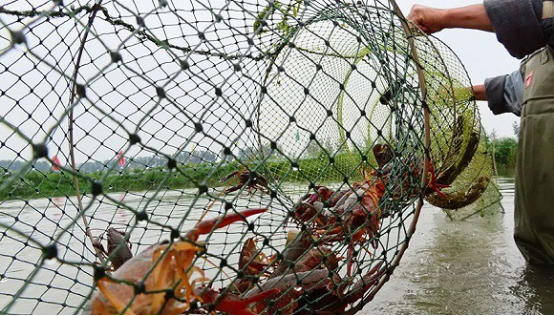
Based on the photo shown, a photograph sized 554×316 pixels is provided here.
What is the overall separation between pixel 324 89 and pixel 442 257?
71.0 inches

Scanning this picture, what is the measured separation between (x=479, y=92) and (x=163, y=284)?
10.9ft

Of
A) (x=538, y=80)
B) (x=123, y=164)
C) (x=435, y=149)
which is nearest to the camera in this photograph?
(x=538, y=80)

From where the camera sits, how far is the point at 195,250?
1.26m

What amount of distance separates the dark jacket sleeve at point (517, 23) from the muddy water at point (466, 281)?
4.21 ft

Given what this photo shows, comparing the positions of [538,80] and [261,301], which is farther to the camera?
[538,80]

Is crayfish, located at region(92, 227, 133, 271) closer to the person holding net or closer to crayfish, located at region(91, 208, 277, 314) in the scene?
crayfish, located at region(91, 208, 277, 314)

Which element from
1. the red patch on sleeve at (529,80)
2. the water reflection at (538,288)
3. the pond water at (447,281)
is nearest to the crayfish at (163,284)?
the pond water at (447,281)

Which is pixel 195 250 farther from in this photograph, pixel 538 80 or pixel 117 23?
pixel 538 80

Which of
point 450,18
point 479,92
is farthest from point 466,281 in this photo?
point 479,92

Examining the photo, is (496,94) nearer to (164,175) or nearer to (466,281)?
(466,281)

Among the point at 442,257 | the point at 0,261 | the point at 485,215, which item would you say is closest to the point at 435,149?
the point at 442,257

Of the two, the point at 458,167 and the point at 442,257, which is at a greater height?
the point at 458,167

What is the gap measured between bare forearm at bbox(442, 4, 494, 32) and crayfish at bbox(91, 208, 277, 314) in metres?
1.95

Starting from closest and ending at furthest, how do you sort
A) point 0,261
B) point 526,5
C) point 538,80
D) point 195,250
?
point 195,250 → point 526,5 → point 538,80 → point 0,261
